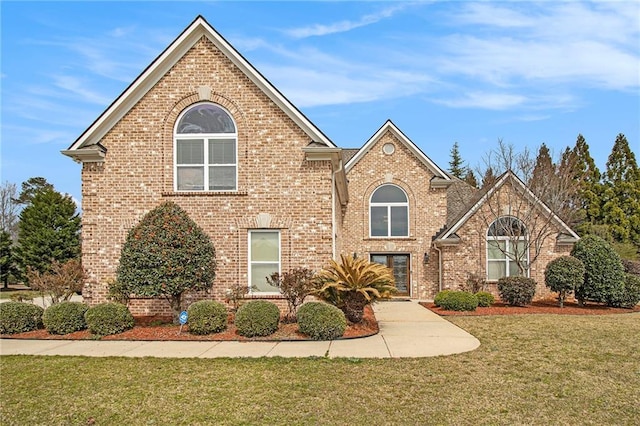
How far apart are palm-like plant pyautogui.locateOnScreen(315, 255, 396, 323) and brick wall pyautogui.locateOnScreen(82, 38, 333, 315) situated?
1.28 metres

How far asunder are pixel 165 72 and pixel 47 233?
895 inches

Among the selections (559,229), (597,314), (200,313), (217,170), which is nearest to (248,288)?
(200,313)

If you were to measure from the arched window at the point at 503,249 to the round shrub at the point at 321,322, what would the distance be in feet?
37.4

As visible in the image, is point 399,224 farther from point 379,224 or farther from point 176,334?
point 176,334

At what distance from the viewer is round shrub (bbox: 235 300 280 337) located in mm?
10852

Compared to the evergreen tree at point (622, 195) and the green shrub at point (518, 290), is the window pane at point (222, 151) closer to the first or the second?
the green shrub at point (518, 290)

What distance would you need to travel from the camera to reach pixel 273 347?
9.99m

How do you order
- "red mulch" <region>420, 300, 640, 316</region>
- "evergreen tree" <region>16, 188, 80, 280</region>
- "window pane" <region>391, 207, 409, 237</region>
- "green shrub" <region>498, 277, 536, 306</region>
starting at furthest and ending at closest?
"evergreen tree" <region>16, 188, 80, 280</region> → "window pane" <region>391, 207, 409, 237</region> → "green shrub" <region>498, 277, 536, 306</region> → "red mulch" <region>420, 300, 640, 316</region>

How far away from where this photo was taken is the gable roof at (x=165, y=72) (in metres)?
13.4

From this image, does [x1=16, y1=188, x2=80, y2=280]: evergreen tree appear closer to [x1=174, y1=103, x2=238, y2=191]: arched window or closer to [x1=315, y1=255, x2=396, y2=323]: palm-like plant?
[x1=174, y1=103, x2=238, y2=191]: arched window

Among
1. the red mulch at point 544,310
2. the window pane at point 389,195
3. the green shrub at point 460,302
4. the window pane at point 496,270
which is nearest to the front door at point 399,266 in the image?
the window pane at point 389,195

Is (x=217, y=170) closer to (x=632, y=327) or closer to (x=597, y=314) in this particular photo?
(x=632, y=327)

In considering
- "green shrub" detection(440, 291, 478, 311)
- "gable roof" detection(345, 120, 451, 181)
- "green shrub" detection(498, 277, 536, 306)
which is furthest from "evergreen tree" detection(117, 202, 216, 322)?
"gable roof" detection(345, 120, 451, 181)

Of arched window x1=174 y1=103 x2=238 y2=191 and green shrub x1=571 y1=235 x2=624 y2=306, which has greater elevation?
arched window x1=174 y1=103 x2=238 y2=191
